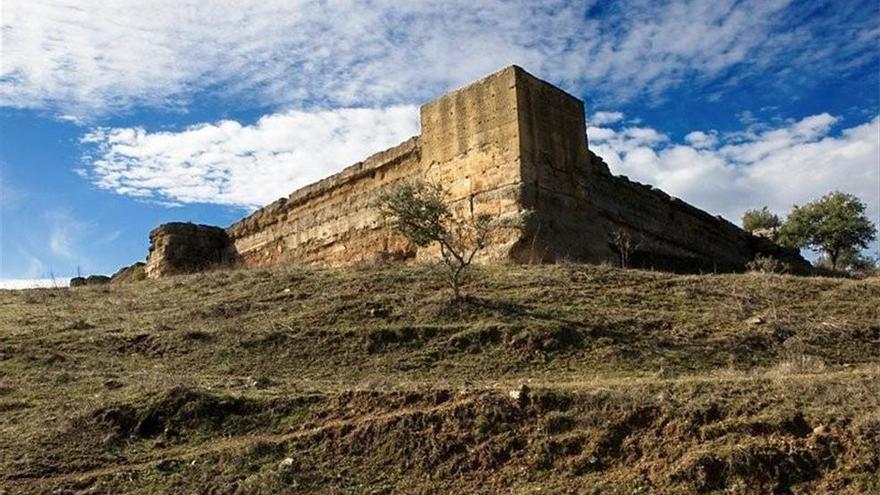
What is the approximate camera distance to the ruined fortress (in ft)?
45.1

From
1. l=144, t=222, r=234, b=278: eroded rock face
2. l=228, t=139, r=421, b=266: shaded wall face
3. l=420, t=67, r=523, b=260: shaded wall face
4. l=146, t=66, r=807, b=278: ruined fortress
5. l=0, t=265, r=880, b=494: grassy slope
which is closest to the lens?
l=0, t=265, r=880, b=494: grassy slope

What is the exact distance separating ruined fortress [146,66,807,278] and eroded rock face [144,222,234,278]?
0.23 meters

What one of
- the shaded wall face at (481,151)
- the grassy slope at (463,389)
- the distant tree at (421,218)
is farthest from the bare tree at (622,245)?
the distant tree at (421,218)

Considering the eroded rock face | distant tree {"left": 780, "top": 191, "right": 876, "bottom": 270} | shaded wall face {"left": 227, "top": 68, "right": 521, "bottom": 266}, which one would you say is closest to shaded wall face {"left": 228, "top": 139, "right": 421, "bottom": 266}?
shaded wall face {"left": 227, "top": 68, "right": 521, "bottom": 266}

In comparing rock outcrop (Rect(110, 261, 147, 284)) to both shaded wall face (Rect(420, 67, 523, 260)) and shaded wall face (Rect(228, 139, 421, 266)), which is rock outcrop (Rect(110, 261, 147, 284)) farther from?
shaded wall face (Rect(420, 67, 523, 260))

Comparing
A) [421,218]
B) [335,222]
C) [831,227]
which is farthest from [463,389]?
[831,227]

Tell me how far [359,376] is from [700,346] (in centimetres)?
351

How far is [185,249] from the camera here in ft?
66.5

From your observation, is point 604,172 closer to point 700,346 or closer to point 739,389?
point 700,346

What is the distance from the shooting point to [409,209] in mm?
11859

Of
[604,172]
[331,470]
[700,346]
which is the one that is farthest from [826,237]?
[331,470]

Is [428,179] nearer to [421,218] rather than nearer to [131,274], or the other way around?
[421,218]

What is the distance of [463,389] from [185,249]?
15.1m

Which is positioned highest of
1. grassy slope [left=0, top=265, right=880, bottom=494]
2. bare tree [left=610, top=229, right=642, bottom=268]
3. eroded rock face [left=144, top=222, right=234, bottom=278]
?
eroded rock face [left=144, top=222, right=234, bottom=278]
